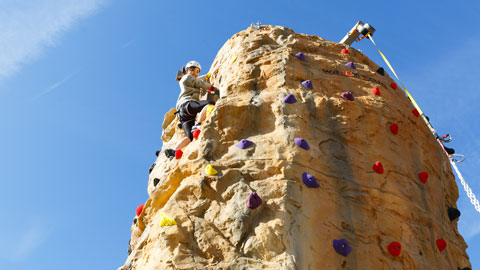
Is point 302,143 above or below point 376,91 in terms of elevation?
below

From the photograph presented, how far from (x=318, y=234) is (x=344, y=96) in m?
2.80

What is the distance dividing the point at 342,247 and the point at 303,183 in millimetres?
991

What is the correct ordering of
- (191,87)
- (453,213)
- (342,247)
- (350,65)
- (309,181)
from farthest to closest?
(191,87) < (350,65) < (453,213) < (309,181) < (342,247)

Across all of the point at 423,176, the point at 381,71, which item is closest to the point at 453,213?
the point at 423,176

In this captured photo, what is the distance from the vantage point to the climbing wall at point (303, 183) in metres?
7.10

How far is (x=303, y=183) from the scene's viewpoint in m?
7.60

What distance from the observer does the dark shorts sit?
32.6 ft

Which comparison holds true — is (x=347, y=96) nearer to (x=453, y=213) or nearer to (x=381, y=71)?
(x=381, y=71)

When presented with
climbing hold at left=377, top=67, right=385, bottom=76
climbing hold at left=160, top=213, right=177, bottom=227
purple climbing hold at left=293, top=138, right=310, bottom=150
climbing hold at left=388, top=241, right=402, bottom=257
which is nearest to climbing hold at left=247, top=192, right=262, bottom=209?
climbing hold at left=160, top=213, right=177, bottom=227

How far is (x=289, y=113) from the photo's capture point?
855 cm

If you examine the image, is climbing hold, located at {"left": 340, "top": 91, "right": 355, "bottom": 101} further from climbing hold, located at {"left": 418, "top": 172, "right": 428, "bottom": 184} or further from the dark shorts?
the dark shorts

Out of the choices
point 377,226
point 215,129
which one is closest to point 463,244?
point 377,226

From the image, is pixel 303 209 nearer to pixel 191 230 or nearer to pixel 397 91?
pixel 191 230

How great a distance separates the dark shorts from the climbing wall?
1.74 ft
